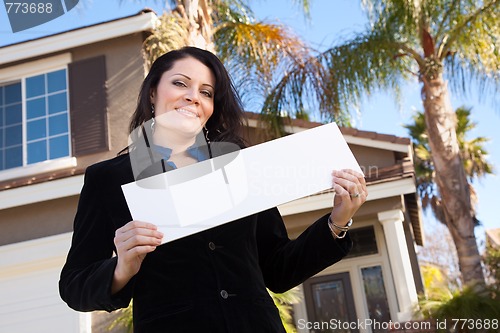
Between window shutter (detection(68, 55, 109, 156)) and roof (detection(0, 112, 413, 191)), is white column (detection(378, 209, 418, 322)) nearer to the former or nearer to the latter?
roof (detection(0, 112, 413, 191))

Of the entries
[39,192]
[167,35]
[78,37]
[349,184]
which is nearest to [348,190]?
[349,184]

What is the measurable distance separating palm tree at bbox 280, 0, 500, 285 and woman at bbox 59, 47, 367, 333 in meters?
8.50

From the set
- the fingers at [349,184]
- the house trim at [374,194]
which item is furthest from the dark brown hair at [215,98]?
the house trim at [374,194]

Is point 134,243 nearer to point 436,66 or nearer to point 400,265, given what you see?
point 400,265

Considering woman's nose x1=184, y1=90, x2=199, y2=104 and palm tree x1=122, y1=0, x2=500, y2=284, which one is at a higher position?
palm tree x1=122, y1=0, x2=500, y2=284

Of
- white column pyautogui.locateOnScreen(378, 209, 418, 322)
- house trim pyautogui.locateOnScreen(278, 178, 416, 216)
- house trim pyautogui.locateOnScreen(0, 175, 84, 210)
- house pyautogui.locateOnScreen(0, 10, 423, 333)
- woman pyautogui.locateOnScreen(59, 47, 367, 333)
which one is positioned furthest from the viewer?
house trim pyautogui.locateOnScreen(278, 178, 416, 216)

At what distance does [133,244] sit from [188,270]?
0.27 m

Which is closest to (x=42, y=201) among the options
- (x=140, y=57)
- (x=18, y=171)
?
(x=18, y=171)

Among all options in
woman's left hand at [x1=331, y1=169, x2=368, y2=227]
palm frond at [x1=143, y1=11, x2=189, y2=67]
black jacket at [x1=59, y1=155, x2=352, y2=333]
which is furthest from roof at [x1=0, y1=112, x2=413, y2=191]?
woman's left hand at [x1=331, y1=169, x2=368, y2=227]

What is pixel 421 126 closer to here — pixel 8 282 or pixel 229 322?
pixel 8 282

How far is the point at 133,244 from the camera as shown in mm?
1506

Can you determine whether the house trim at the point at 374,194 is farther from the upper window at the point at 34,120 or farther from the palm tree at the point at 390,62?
the upper window at the point at 34,120

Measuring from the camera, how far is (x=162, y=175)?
1.72 metres

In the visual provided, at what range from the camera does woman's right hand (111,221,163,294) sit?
150cm
